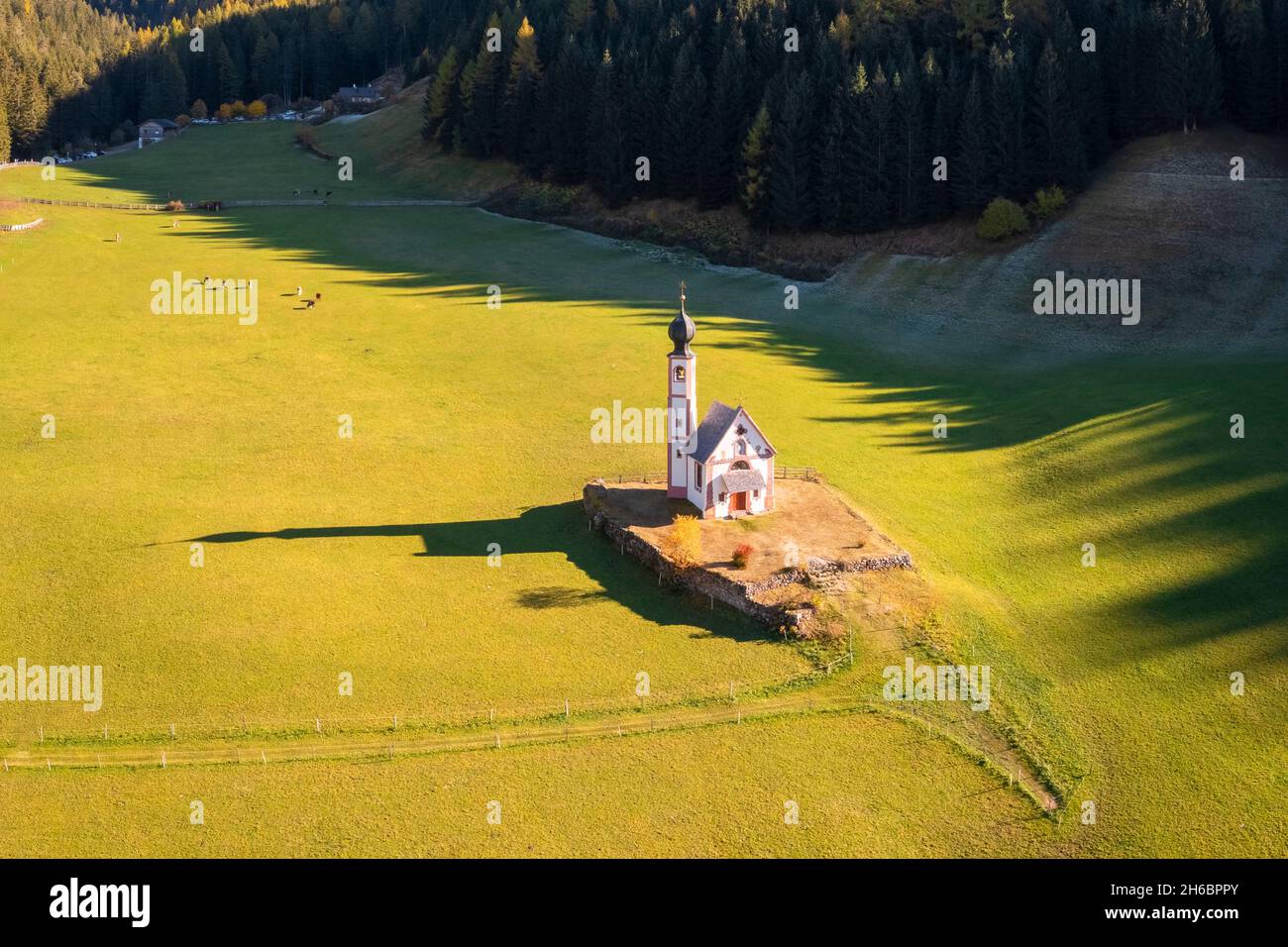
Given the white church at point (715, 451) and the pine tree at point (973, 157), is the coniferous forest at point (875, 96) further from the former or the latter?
the white church at point (715, 451)

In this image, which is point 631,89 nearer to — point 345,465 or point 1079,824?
point 345,465

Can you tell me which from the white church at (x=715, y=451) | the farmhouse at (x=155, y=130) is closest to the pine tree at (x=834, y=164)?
the white church at (x=715, y=451)

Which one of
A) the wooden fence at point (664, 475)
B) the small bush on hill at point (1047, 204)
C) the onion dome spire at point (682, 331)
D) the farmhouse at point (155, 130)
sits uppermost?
the farmhouse at point (155, 130)

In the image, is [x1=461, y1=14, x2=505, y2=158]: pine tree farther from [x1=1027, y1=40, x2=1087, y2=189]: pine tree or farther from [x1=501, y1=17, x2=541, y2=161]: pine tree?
[x1=1027, y1=40, x2=1087, y2=189]: pine tree

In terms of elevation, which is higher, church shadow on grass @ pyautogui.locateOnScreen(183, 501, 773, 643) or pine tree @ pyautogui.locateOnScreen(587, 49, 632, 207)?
pine tree @ pyautogui.locateOnScreen(587, 49, 632, 207)

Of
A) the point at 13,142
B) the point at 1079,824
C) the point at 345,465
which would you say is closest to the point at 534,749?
the point at 1079,824

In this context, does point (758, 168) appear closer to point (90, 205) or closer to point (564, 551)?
point (564, 551)

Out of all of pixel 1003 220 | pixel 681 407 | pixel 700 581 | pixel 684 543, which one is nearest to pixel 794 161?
pixel 1003 220

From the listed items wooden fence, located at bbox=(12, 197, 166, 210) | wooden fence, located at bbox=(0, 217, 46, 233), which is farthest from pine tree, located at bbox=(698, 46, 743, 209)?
wooden fence, located at bbox=(0, 217, 46, 233)
